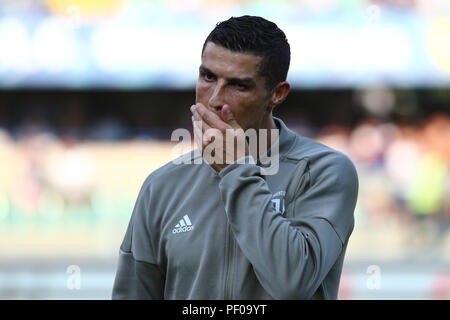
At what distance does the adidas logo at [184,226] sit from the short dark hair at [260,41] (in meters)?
0.55

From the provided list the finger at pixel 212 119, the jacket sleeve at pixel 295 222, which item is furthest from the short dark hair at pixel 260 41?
the jacket sleeve at pixel 295 222

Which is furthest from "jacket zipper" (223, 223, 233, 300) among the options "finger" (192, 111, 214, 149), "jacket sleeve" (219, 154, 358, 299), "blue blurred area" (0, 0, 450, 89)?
"blue blurred area" (0, 0, 450, 89)

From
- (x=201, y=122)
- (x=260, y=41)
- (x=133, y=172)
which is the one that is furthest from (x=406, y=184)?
(x=201, y=122)

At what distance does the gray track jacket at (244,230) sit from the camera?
2.35m

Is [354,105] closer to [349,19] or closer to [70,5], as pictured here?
[349,19]

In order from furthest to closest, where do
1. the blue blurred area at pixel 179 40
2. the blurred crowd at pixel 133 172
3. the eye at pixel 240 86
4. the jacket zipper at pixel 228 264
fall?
the blue blurred area at pixel 179 40
the blurred crowd at pixel 133 172
the eye at pixel 240 86
the jacket zipper at pixel 228 264

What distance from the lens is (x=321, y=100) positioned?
14.2 metres

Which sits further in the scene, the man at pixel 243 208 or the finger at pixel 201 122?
the finger at pixel 201 122

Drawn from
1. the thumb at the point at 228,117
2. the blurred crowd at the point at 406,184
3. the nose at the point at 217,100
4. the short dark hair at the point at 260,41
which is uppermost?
the blurred crowd at the point at 406,184

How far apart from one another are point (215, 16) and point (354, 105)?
3.17m

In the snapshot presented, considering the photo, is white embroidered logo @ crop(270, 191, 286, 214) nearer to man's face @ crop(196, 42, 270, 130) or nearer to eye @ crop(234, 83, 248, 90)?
man's face @ crop(196, 42, 270, 130)

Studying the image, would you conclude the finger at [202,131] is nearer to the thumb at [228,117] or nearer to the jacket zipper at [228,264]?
the thumb at [228,117]

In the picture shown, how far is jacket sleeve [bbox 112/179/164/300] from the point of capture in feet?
8.88
